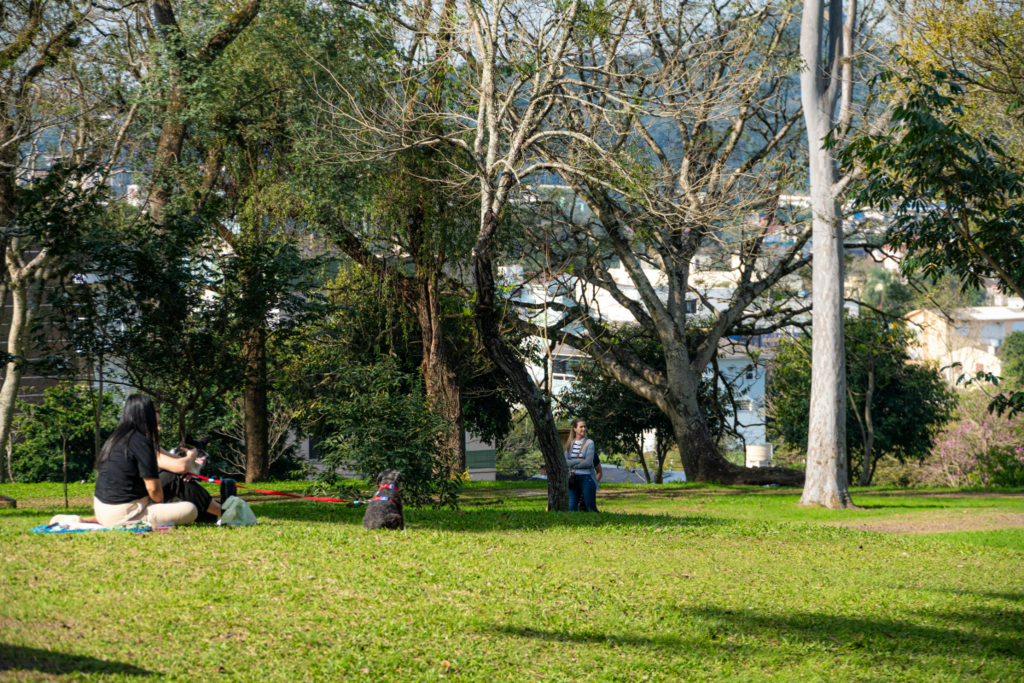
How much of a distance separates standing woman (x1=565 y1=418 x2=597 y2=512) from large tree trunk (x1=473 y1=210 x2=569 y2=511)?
0.19m

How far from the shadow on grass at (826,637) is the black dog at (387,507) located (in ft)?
11.9

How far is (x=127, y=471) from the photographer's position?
27.9 feet

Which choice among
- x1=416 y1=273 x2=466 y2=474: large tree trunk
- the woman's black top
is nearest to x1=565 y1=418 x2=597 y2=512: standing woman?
x1=416 y1=273 x2=466 y2=474: large tree trunk

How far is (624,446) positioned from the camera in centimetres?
3306

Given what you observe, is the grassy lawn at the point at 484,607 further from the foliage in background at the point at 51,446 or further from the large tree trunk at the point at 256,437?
the foliage in background at the point at 51,446

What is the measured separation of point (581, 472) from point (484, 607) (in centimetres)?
777

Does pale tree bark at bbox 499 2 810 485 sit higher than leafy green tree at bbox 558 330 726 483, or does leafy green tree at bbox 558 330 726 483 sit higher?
pale tree bark at bbox 499 2 810 485

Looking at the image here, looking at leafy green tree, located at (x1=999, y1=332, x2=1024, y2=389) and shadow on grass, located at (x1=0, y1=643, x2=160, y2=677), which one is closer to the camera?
shadow on grass, located at (x1=0, y1=643, x2=160, y2=677)

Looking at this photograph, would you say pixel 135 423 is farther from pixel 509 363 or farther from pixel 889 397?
pixel 889 397

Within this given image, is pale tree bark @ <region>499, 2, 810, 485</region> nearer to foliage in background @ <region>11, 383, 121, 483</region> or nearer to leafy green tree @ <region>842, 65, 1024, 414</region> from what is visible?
leafy green tree @ <region>842, 65, 1024, 414</region>

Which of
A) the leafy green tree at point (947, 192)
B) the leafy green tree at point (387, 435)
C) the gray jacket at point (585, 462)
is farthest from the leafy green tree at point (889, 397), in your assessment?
the leafy green tree at point (387, 435)

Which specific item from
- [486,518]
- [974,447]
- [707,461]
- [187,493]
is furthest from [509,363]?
[974,447]

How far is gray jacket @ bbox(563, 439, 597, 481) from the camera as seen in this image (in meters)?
14.3

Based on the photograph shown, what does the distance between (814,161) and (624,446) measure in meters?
16.6
